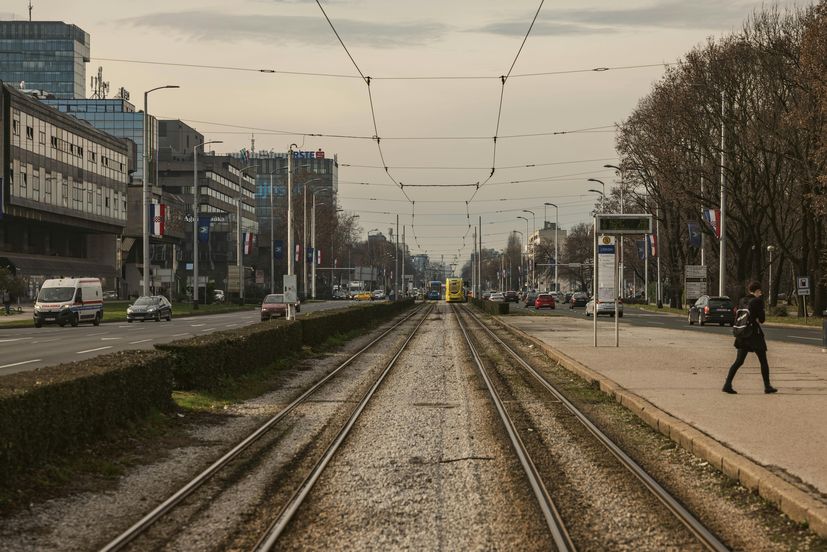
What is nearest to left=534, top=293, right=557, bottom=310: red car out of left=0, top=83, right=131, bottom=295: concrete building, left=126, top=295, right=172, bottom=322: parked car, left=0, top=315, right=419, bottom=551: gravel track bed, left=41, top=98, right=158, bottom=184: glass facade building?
left=126, top=295, right=172, bottom=322: parked car

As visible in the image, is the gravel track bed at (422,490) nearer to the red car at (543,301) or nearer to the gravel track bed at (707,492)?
the gravel track bed at (707,492)

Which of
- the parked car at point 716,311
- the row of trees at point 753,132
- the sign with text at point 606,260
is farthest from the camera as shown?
the parked car at point 716,311


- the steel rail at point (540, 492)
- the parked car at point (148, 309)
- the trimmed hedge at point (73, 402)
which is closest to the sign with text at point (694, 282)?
the parked car at point (148, 309)

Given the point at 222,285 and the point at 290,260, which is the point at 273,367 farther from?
the point at 222,285

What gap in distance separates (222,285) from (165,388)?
11751cm

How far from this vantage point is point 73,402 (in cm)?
1025

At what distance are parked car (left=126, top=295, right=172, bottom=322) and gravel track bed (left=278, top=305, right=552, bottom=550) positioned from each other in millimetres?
38403

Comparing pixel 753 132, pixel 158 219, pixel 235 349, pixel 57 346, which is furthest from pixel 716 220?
pixel 235 349

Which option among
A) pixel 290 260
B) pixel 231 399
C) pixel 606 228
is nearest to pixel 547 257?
pixel 290 260

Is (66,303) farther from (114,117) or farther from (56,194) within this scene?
(114,117)

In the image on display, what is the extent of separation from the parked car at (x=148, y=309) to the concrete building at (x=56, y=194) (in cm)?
1656

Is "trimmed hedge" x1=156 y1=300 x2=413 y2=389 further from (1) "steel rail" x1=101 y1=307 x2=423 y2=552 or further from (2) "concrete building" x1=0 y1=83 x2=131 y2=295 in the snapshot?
(2) "concrete building" x1=0 y1=83 x2=131 y2=295

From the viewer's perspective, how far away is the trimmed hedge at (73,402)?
876 cm

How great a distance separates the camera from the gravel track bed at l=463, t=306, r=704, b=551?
23.0 ft
